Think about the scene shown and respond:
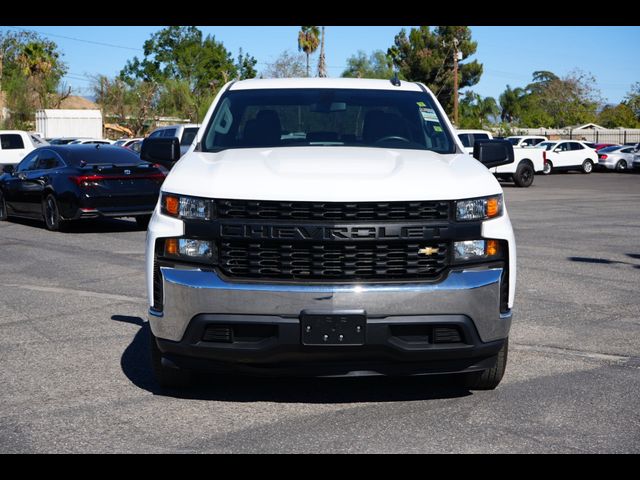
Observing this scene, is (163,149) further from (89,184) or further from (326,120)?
(89,184)

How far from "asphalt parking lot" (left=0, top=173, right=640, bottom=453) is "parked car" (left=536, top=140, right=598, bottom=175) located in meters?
38.1

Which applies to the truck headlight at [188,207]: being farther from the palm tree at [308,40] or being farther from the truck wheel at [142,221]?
the palm tree at [308,40]

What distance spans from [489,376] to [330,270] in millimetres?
1289

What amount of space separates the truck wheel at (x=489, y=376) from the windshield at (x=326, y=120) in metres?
1.51

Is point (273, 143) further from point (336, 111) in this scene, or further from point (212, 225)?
point (212, 225)

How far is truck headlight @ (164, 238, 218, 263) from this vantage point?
537cm

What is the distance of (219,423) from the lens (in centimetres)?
537

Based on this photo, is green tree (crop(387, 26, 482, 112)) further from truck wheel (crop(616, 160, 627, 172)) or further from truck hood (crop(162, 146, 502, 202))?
truck hood (crop(162, 146, 502, 202))

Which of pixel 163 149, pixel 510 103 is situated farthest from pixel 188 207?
pixel 510 103

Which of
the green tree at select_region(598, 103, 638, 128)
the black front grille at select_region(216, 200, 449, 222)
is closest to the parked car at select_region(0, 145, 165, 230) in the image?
Answer: the black front grille at select_region(216, 200, 449, 222)

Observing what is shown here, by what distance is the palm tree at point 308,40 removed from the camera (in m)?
79.0

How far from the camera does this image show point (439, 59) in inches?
3506
